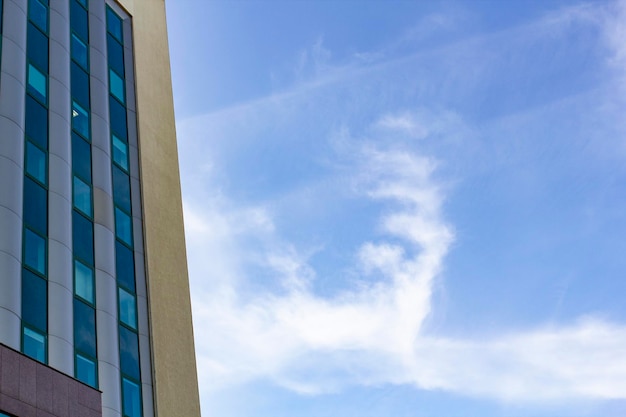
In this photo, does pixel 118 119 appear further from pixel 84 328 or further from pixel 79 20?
pixel 84 328

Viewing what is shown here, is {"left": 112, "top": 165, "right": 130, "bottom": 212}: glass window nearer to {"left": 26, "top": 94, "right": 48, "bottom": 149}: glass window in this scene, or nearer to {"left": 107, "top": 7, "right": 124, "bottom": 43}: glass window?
{"left": 26, "top": 94, "right": 48, "bottom": 149}: glass window

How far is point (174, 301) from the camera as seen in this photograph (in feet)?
118

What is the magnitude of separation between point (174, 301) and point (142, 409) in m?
5.89

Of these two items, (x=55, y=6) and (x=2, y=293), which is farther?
(x=55, y=6)

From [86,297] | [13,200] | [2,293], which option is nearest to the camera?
[2,293]

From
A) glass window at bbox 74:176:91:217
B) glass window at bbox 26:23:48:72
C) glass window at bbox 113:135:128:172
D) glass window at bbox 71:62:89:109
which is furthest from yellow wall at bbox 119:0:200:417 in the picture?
glass window at bbox 26:23:48:72

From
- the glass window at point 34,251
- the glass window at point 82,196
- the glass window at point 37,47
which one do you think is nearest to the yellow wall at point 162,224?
the glass window at point 82,196

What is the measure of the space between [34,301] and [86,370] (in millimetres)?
2900

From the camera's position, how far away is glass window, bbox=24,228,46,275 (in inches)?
1098

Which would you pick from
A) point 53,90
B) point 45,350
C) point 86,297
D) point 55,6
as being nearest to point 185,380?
point 86,297

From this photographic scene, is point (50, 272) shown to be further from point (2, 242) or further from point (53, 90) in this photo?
point (53, 90)

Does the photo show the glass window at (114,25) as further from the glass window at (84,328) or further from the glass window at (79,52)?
the glass window at (84,328)

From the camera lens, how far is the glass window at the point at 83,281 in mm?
29781

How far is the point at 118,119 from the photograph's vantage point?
3775 centimetres
